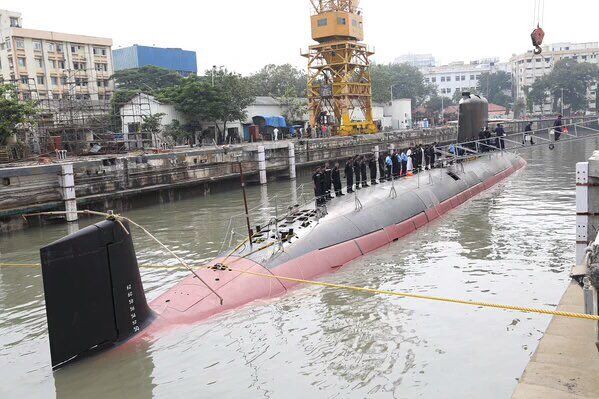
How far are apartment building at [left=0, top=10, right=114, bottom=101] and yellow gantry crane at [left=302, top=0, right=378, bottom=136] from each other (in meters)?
27.1

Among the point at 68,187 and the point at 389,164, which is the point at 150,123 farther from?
the point at 389,164

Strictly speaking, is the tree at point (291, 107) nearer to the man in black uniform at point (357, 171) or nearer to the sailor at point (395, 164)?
the sailor at point (395, 164)

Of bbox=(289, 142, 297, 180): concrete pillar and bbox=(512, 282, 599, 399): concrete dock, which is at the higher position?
bbox=(289, 142, 297, 180): concrete pillar

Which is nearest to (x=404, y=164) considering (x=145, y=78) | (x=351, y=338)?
(x=351, y=338)

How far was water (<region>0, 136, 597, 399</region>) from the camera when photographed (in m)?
9.09

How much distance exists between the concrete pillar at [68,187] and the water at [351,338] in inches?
323

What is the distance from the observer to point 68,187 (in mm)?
A: 25938

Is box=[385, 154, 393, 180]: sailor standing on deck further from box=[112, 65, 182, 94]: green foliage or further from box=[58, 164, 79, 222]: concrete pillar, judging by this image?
box=[112, 65, 182, 94]: green foliage

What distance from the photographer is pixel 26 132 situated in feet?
121

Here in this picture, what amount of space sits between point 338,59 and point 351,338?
4812cm

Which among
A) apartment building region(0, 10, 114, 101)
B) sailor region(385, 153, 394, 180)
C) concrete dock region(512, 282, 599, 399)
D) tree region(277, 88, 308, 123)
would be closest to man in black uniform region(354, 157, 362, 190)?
sailor region(385, 153, 394, 180)

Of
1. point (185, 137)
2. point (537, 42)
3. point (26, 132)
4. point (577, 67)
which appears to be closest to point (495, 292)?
point (537, 42)

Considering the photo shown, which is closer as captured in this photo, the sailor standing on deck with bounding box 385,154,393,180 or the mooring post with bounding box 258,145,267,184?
the sailor standing on deck with bounding box 385,154,393,180

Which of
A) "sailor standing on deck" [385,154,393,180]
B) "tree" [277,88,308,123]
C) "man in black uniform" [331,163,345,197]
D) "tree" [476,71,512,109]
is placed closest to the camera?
"man in black uniform" [331,163,345,197]
